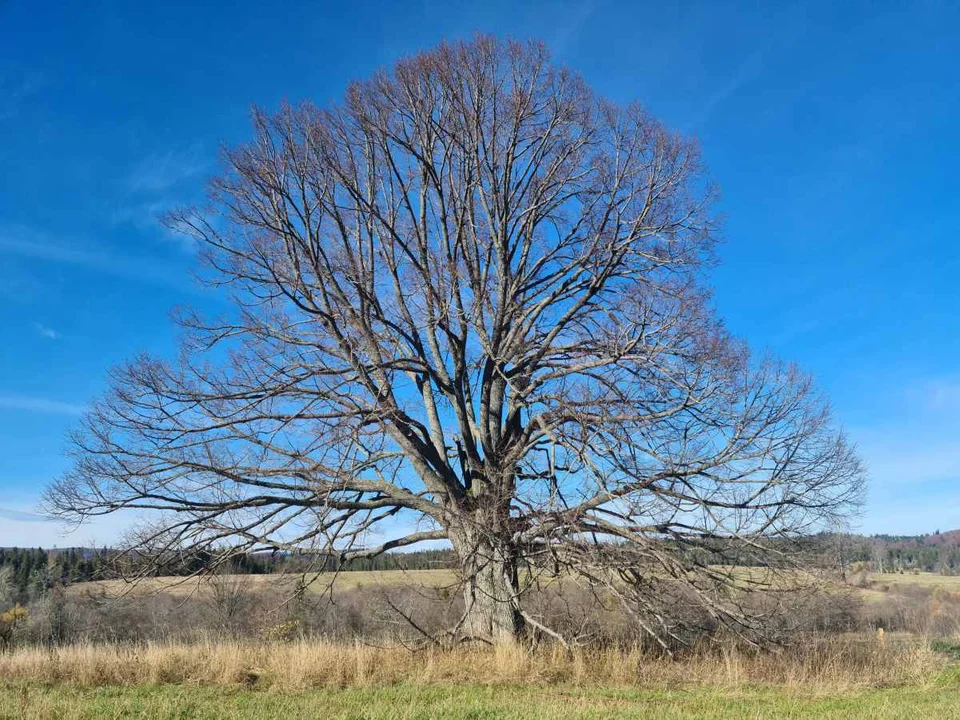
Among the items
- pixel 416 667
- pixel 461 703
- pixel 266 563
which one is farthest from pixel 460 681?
pixel 266 563

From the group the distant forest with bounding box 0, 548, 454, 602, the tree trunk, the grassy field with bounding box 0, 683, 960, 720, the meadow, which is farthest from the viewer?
the distant forest with bounding box 0, 548, 454, 602

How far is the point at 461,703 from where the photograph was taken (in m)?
7.72

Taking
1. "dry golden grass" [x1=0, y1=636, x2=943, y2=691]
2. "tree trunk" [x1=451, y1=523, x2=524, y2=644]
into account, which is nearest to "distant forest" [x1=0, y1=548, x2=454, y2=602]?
"tree trunk" [x1=451, y1=523, x2=524, y2=644]

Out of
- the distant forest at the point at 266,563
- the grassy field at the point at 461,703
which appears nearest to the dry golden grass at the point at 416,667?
the grassy field at the point at 461,703

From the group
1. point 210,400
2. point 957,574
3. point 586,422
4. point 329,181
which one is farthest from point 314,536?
point 957,574

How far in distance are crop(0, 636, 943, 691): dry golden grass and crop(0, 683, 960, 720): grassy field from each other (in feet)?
1.76

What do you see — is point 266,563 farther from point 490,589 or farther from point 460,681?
point 460,681

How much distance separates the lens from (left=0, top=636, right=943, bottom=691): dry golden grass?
9359 millimetres

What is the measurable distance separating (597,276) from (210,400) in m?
7.49

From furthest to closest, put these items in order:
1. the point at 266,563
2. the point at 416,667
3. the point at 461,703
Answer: the point at 266,563
the point at 416,667
the point at 461,703

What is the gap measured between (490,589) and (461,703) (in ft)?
14.5

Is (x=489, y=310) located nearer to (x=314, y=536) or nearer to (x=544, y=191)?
(x=544, y=191)

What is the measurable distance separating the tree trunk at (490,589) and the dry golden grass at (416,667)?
0.63 m

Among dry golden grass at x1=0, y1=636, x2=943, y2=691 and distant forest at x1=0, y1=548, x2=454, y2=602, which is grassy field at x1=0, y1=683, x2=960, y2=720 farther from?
distant forest at x1=0, y1=548, x2=454, y2=602
